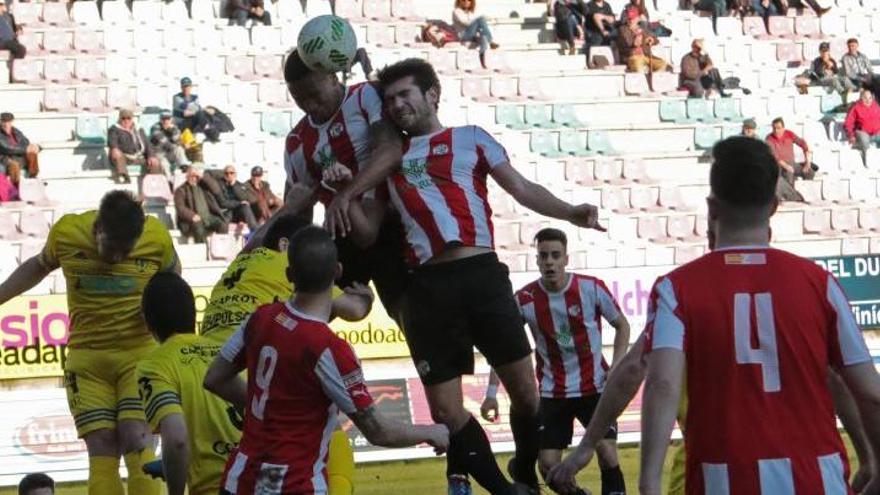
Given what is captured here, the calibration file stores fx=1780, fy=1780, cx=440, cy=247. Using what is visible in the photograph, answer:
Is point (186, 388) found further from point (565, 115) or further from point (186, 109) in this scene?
point (565, 115)

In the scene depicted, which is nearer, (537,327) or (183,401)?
(183,401)

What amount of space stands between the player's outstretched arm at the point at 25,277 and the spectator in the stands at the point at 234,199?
43.4 feet

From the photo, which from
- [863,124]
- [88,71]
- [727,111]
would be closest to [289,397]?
[88,71]

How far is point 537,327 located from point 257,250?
4.62m

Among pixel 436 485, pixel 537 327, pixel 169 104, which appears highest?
pixel 169 104

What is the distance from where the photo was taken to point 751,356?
4988mm

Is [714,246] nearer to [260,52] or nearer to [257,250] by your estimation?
[257,250]

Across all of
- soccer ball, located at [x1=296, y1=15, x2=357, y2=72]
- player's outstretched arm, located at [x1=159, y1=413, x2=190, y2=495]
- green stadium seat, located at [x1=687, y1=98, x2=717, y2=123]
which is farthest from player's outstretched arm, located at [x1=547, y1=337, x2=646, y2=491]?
green stadium seat, located at [x1=687, y1=98, x2=717, y2=123]

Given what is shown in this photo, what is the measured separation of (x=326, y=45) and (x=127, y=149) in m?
15.8

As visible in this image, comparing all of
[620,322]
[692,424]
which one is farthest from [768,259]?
[620,322]

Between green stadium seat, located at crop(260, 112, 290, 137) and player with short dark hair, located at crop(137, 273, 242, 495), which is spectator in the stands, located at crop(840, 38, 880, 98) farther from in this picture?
player with short dark hair, located at crop(137, 273, 242, 495)

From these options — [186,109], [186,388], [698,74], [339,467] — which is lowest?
[339,467]

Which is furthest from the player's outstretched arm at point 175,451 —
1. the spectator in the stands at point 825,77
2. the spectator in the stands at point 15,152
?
the spectator in the stands at point 825,77

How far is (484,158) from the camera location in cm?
857
